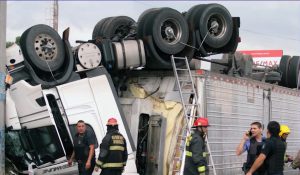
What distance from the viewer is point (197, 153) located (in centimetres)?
684

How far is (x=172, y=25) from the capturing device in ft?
30.6

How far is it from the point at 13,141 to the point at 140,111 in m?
2.23

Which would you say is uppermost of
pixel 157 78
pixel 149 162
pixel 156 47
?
pixel 156 47

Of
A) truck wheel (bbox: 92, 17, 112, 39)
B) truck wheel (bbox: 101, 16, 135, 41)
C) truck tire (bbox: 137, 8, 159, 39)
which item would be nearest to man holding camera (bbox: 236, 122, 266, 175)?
truck tire (bbox: 137, 8, 159, 39)

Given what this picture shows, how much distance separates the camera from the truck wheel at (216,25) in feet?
31.4

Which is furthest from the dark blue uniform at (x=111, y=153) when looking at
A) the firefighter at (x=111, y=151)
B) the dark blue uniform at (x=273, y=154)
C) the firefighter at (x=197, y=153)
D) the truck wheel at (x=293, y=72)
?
the truck wheel at (x=293, y=72)

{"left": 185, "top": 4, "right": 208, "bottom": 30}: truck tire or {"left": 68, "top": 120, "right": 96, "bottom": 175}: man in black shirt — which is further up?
{"left": 185, "top": 4, "right": 208, "bottom": 30}: truck tire

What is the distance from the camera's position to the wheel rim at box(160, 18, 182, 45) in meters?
9.23

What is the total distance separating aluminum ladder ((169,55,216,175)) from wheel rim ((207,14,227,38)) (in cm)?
105

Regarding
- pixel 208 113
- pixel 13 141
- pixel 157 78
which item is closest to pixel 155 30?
pixel 157 78

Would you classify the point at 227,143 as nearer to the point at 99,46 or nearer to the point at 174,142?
the point at 174,142

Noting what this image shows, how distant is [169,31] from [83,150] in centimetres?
284

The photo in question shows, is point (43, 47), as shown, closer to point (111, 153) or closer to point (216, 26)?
point (111, 153)

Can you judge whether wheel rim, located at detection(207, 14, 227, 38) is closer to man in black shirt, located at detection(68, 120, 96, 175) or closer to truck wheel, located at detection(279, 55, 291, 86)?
man in black shirt, located at detection(68, 120, 96, 175)
